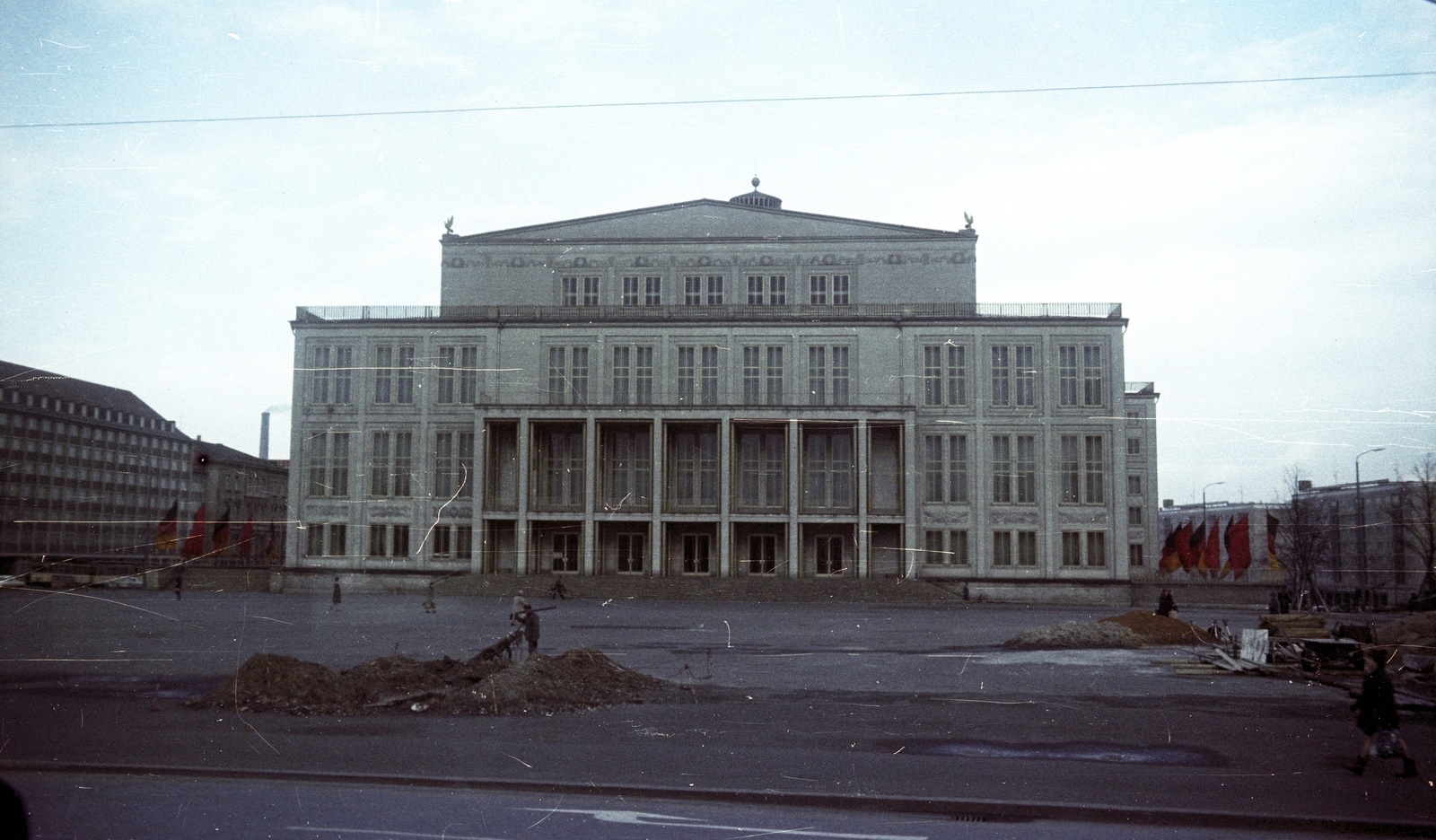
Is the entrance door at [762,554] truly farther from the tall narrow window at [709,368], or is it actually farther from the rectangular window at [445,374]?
the rectangular window at [445,374]

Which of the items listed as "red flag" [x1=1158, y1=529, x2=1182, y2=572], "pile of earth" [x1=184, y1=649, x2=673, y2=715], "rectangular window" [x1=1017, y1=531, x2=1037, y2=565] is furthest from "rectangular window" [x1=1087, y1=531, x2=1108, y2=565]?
"pile of earth" [x1=184, y1=649, x2=673, y2=715]

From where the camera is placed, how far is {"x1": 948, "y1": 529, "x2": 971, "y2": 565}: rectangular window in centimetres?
5616

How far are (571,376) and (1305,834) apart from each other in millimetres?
51301

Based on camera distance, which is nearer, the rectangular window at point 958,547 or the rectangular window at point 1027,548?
the rectangular window at point 1027,548

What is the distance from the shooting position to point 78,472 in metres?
10.7

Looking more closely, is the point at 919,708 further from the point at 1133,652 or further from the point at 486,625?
the point at 486,625

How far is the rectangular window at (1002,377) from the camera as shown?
186 ft

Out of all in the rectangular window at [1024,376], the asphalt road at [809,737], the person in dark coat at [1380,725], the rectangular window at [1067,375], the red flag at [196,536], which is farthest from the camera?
the rectangular window at [1024,376]

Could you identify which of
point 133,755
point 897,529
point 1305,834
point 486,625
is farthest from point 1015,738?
point 897,529

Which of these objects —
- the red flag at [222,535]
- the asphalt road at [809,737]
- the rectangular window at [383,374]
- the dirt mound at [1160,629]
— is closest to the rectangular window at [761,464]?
the rectangular window at [383,374]

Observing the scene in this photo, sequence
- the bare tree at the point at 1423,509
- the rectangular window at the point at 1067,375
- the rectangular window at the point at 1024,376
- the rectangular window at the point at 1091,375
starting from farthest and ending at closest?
the rectangular window at the point at 1024,376, the rectangular window at the point at 1067,375, the rectangular window at the point at 1091,375, the bare tree at the point at 1423,509

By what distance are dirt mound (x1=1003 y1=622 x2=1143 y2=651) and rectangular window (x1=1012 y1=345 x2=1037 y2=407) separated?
1097 inches

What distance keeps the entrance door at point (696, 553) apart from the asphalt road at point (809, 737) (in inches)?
1314

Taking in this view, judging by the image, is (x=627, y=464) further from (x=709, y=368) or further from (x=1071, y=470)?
(x=1071, y=470)
